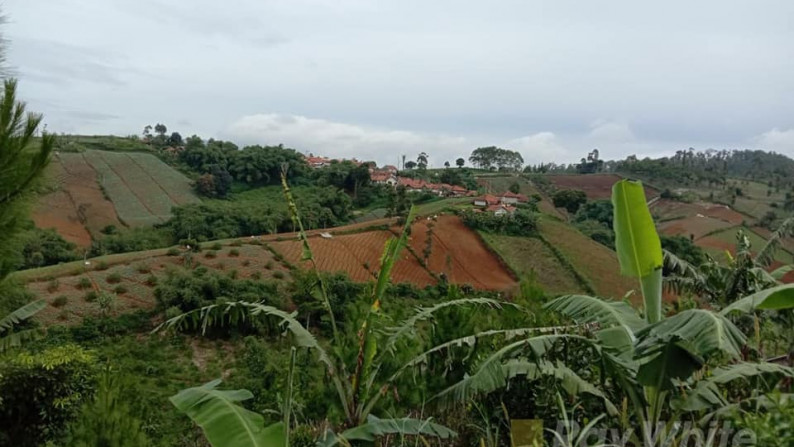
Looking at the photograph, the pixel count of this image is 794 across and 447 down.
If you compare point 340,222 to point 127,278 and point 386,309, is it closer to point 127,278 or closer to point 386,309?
point 127,278

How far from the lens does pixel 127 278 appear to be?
65.7ft

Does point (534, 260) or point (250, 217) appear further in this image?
point (250, 217)

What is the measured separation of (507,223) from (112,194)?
1060 inches

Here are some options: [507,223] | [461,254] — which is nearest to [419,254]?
[461,254]

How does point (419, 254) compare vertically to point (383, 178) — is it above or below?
below

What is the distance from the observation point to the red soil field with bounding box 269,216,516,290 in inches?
975

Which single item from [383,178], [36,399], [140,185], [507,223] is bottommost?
[507,223]

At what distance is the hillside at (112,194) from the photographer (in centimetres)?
3078

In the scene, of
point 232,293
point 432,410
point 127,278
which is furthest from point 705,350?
point 127,278

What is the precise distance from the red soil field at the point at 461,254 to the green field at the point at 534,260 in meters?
0.63

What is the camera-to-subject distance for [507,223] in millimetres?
30094

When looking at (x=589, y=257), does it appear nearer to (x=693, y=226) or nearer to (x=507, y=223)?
(x=507, y=223)

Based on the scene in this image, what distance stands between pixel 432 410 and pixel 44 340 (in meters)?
16.3

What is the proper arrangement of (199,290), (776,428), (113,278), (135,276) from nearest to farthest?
(776,428) → (199,290) → (113,278) → (135,276)
